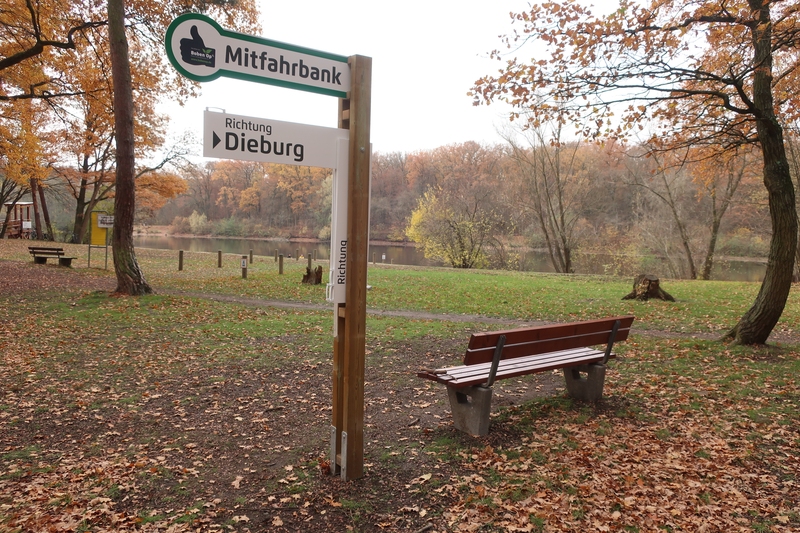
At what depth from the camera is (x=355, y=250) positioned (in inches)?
136

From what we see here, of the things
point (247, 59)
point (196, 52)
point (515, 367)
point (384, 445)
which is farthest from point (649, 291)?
point (196, 52)

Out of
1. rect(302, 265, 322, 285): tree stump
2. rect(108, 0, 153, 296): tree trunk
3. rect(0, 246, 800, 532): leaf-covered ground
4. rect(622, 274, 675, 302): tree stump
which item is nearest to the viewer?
rect(0, 246, 800, 532): leaf-covered ground

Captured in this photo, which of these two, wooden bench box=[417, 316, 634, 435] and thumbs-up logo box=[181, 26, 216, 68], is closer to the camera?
thumbs-up logo box=[181, 26, 216, 68]

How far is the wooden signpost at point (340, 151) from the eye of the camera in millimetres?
3146

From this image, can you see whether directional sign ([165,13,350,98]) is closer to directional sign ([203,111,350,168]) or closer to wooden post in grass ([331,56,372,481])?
wooden post in grass ([331,56,372,481])

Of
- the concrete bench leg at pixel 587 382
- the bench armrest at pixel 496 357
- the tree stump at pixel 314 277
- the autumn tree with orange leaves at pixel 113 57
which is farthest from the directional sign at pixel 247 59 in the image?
the tree stump at pixel 314 277

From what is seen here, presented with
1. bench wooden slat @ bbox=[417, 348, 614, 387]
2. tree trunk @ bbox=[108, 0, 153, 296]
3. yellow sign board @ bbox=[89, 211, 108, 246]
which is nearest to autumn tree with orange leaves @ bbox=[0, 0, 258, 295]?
tree trunk @ bbox=[108, 0, 153, 296]

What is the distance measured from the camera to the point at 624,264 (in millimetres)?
27875

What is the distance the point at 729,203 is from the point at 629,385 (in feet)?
76.5

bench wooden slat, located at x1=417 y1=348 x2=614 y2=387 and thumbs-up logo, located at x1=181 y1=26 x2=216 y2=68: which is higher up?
thumbs-up logo, located at x1=181 y1=26 x2=216 y2=68

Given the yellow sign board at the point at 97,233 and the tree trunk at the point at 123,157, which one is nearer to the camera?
the tree trunk at the point at 123,157

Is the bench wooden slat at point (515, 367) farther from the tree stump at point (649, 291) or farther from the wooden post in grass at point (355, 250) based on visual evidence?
the tree stump at point (649, 291)

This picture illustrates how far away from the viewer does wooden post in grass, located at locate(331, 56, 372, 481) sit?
11.3 ft

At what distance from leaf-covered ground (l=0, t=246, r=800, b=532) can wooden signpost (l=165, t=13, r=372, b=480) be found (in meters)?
0.53
